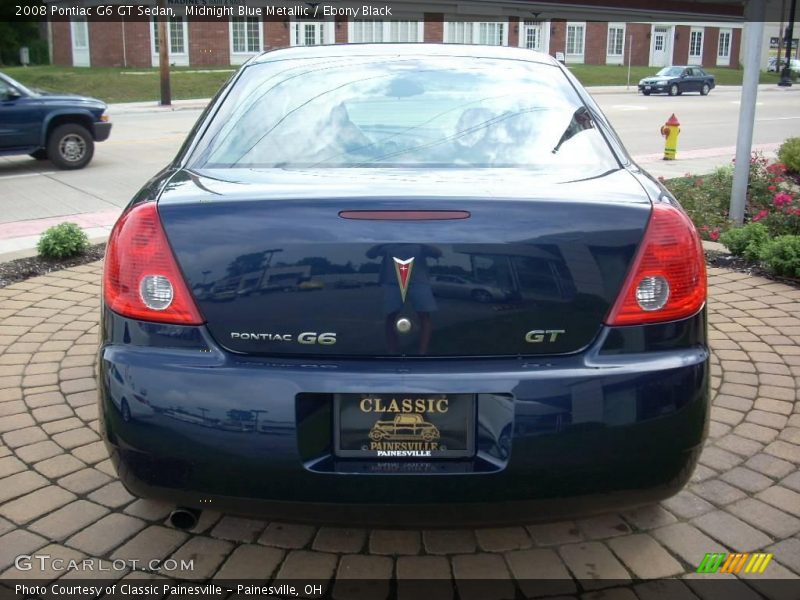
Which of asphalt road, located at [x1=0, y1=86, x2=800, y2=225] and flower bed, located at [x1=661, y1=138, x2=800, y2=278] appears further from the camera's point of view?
asphalt road, located at [x1=0, y1=86, x2=800, y2=225]

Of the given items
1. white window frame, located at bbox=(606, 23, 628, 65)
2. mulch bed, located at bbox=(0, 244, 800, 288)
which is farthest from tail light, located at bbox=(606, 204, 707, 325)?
white window frame, located at bbox=(606, 23, 628, 65)

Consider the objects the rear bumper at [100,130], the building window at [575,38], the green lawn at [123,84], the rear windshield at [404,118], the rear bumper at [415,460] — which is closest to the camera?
the rear bumper at [415,460]

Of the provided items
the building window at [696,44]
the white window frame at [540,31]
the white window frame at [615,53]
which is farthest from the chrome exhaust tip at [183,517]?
the building window at [696,44]

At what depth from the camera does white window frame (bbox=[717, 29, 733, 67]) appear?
227ft

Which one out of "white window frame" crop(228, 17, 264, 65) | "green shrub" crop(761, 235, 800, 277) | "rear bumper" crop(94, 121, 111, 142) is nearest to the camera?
"green shrub" crop(761, 235, 800, 277)

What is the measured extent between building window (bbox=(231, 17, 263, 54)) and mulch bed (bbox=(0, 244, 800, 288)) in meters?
44.7

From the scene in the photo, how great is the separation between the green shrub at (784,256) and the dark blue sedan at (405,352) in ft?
12.8

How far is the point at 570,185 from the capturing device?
2469mm

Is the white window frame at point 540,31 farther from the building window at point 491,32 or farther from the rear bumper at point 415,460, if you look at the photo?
the rear bumper at point 415,460

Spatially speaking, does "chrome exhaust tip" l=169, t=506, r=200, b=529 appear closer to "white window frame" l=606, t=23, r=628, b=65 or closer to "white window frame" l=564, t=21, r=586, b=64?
"white window frame" l=564, t=21, r=586, b=64

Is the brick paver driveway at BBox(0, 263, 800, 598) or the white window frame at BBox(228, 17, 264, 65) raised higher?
the white window frame at BBox(228, 17, 264, 65)

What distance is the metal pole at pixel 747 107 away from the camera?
24.1 feet

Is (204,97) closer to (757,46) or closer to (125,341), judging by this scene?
(757,46)

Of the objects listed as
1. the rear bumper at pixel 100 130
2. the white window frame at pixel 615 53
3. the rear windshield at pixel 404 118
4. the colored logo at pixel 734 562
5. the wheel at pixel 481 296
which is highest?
the white window frame at pixel 615 53
